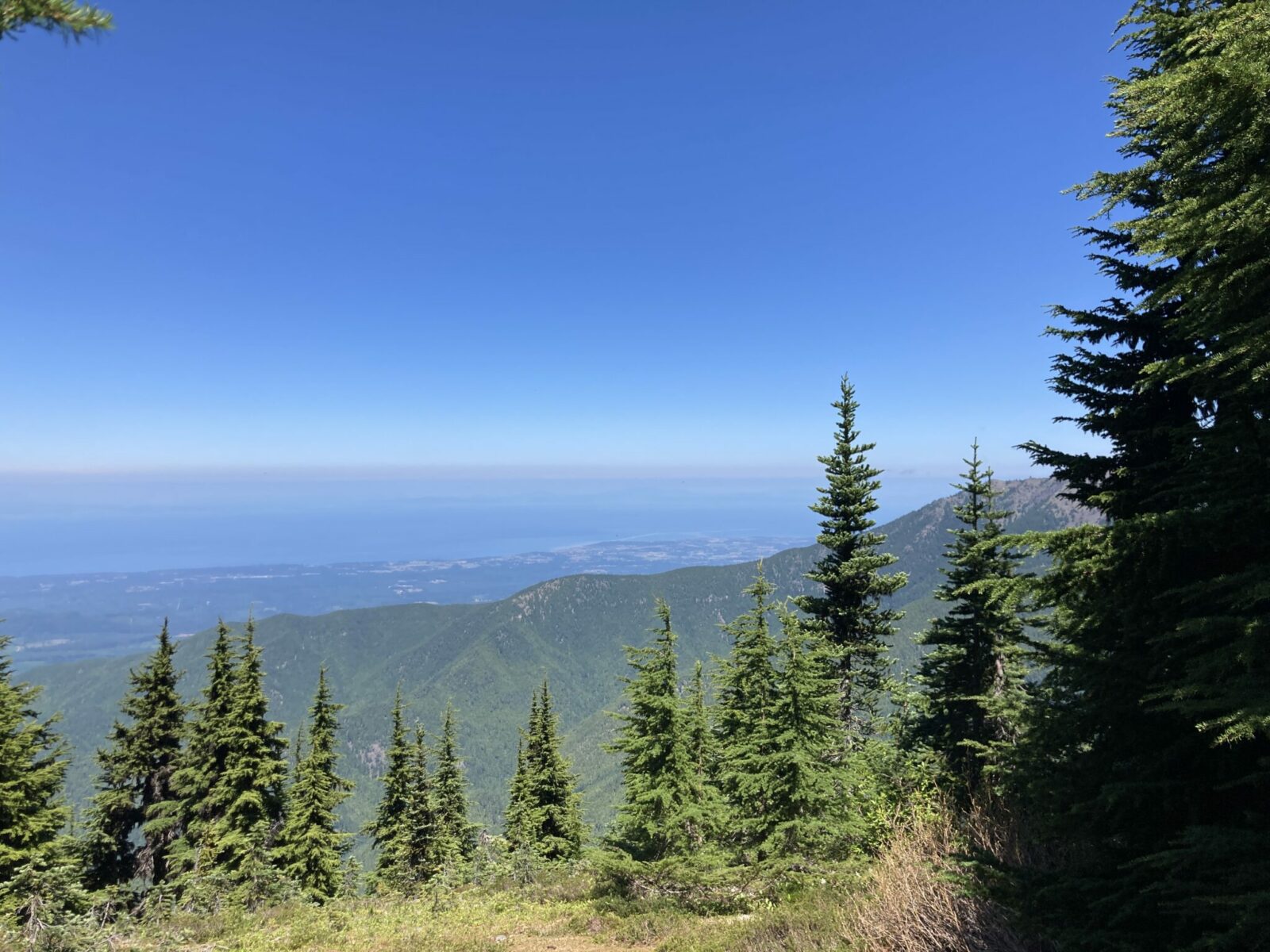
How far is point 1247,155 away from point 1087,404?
459cm

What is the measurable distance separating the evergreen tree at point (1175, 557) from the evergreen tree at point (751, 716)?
24.5 ft

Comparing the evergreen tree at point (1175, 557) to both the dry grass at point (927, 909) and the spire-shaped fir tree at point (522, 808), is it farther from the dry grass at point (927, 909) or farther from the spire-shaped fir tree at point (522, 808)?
the spire-shaped fir tree at point (522, 808)

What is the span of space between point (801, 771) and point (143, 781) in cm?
2776

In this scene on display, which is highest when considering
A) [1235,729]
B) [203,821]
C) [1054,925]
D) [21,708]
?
[1235,729]

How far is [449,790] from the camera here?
3522 centimetres

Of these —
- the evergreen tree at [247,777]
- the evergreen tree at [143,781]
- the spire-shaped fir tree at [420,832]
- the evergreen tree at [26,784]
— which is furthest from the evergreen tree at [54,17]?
the spire-shaped fir tree at [420,832]

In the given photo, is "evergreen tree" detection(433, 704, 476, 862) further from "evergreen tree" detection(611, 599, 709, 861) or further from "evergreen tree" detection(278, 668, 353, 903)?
"evergreen tree" detection(611, 599, 709, 861)

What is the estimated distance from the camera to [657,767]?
16.2 m

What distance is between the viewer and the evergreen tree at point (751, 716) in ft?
46.8

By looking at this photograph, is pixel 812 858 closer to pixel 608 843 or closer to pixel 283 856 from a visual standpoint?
pixel 608 843

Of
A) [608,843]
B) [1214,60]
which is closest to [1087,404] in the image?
[1214,60]

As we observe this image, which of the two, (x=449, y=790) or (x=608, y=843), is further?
(x=449, y=790)

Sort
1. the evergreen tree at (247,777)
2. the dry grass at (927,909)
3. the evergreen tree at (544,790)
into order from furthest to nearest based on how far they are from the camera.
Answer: the evergreen tree at (544,790)
the evergreen tree at (247,777)
the dry grass at (927,909)

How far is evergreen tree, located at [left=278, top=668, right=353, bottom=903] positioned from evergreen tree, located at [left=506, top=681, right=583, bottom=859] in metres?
10.6
